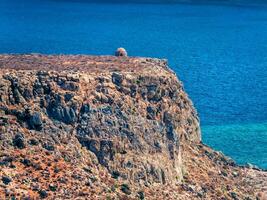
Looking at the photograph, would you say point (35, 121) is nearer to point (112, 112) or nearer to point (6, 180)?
point (112, 112)

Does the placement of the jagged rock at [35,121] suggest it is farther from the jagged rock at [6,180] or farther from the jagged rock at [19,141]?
the jagged rock at [6,180]

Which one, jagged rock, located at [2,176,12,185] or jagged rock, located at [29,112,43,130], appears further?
jagged rock, located at [29,112,43,130]

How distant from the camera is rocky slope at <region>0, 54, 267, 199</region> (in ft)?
236

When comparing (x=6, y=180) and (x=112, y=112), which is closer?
(x=6, y=180)

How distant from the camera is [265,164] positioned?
112438 millimetres

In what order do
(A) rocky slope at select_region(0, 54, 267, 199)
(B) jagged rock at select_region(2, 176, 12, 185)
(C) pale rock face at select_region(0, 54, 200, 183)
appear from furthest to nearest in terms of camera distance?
(C) pale rock face at select_region(0, 54, 200, 183) < (A) rocky slope at select_region(0, 54, 267, 199) < (B) jagged rock at select_region(2, 176, 12, 185)

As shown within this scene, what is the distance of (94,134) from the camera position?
77688 mm

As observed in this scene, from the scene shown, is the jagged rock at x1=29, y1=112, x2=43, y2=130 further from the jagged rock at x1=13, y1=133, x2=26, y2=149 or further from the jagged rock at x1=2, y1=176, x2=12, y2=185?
the jagged rock at x1=2, y1=176, x2=12, y2=185

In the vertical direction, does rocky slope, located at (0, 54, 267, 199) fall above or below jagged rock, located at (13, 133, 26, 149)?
above

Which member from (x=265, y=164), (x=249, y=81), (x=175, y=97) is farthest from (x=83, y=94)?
(x=249, y=81)

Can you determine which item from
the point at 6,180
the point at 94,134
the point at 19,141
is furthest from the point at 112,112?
the point at 6,180

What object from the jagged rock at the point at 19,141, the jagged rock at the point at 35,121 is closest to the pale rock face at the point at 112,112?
the jagged rock at the point at 35,121

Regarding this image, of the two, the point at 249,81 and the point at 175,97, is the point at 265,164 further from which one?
the point at 249,81

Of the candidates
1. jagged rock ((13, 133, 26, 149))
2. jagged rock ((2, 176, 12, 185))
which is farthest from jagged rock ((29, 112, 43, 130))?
jagged rock ((2, 176, 12, 185))
